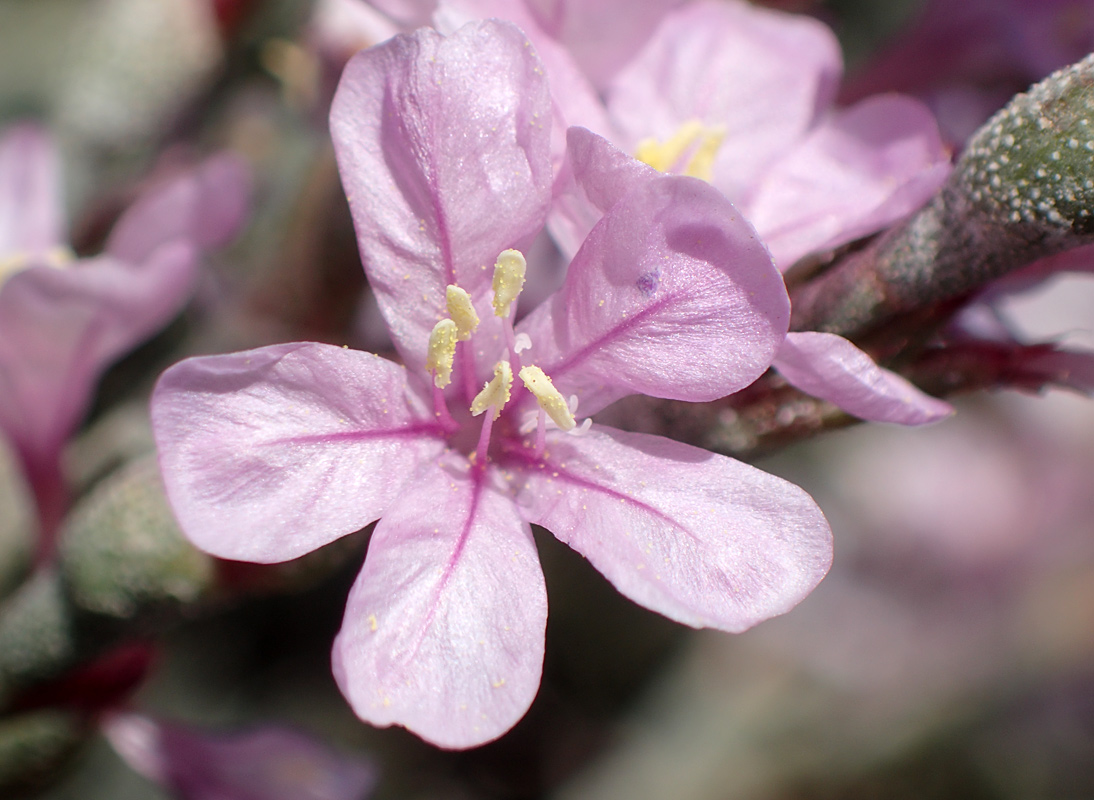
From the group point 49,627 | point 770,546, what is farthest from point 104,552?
point 770,546

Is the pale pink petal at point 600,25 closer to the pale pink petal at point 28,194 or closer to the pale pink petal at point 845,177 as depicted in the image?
the pale pink petal at point 845,177

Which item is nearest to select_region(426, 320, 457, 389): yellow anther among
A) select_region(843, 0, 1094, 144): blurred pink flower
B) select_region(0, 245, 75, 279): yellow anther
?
select_region(0, 245, 75, 279): yellow anther

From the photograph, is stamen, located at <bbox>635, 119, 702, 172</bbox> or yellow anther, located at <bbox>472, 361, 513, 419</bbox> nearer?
yellow anther, located at <bbox>472, 361, 513, 419</bbox>

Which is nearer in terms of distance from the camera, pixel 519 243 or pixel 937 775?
pixel 519 243

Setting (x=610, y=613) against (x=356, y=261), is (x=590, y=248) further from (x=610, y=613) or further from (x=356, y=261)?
(x=610, y=613)

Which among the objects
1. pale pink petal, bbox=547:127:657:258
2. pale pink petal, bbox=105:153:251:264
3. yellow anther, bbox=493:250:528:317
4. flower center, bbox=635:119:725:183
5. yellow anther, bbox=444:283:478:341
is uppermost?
pale pink petal, bbox=547:127:657:258

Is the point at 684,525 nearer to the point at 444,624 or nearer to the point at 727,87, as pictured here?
the point at 444,624

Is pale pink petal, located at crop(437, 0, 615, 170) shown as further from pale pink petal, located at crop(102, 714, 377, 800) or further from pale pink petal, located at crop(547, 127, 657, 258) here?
pale pink petal, located at crop(102, 714, 377, 800)
